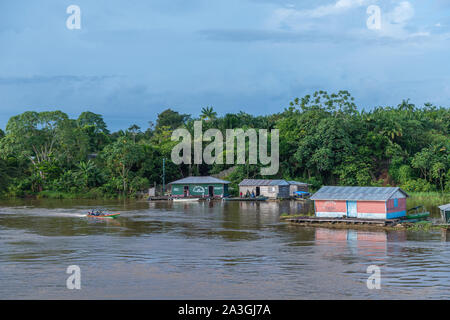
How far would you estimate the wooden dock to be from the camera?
29281mm

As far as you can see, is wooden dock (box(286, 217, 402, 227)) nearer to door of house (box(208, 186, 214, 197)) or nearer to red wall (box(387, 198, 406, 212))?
red wall (box(387, 198, 406, 212))

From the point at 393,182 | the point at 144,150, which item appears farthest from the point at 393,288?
the point at 144,150

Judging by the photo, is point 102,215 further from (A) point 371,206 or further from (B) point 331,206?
(A) point 371,206

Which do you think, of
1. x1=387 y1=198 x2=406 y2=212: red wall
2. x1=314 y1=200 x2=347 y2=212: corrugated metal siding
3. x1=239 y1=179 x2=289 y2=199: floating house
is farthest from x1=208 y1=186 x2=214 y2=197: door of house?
x1=387 y1=198 x2=406 y2=212: red wall

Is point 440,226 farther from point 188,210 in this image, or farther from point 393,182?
point 393,182

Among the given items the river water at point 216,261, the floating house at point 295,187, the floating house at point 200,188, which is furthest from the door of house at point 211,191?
the river water at point 216,261

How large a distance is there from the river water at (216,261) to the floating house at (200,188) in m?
22.6

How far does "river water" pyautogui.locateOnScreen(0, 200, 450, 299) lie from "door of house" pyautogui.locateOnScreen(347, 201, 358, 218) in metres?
2.57

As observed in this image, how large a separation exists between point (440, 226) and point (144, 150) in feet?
142

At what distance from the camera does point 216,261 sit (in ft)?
66.9

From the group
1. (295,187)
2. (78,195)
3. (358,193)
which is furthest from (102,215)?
(295,187)

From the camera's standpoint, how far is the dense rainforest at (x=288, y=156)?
195ft

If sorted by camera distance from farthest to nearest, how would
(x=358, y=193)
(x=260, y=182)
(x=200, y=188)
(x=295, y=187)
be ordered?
(x=200, y=188) → (x=295, y=187) → (x=260, y=182) → (x=358, y=193)

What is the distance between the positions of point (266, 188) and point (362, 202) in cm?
2423
